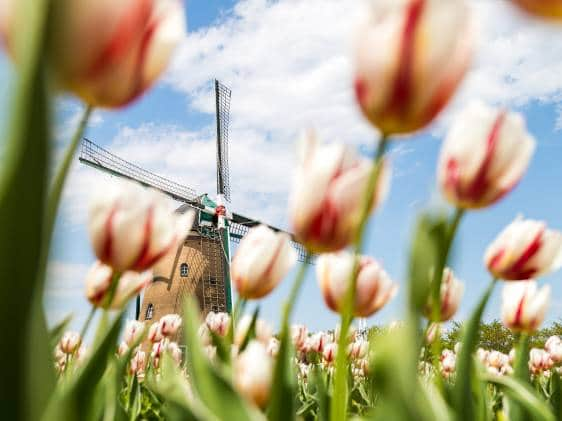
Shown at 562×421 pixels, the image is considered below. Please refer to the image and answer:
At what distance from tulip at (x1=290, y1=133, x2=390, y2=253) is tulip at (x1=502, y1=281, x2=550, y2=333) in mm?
1157

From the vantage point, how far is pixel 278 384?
28.7 inches

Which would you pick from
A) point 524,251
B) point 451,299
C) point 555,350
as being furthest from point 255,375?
point 555,350

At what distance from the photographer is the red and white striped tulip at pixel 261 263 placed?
125cm

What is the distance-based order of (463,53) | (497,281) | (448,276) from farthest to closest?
1. (448,276)
2. (497,281)
3. (463,53)

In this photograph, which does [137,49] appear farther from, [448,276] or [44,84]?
[448,276]

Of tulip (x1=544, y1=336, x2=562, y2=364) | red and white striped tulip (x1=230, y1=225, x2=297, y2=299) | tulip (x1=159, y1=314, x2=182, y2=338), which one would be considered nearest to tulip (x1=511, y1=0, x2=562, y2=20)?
red and white striped tulip (x1=230, y1=225, x2=297, y2=299)

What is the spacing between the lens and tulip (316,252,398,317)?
3.84 feet

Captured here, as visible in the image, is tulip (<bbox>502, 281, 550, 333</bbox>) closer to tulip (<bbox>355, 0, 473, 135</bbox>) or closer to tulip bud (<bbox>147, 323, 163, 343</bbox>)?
tulip (<bbox>355, 0, 473, 135</bbox>)

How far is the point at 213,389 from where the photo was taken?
2.42ft

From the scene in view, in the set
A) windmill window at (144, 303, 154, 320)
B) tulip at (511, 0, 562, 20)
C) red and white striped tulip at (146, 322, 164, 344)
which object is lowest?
red and white striped tulip at (146, 322, 164, 344)

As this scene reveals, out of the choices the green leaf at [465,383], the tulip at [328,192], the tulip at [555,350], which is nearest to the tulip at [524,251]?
the green leaf at [465,383]

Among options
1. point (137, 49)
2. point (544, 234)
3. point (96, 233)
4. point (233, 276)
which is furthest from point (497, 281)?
point (137, 49)

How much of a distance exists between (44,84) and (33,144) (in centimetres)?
3

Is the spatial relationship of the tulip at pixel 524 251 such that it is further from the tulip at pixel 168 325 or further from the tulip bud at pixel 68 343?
the tulip at pixel 168 325
